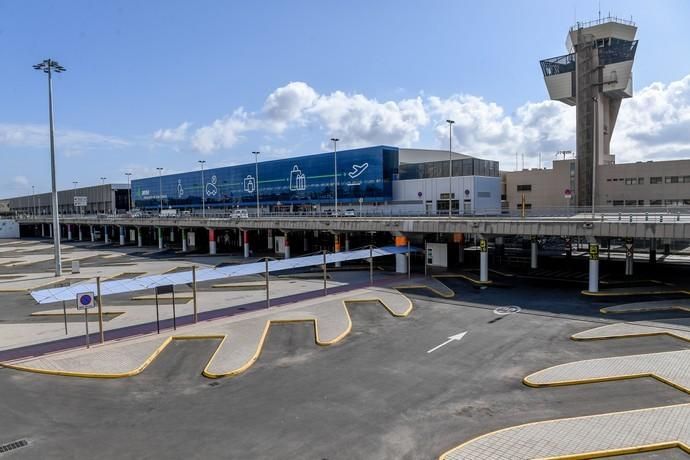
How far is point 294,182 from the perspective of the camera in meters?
89.0

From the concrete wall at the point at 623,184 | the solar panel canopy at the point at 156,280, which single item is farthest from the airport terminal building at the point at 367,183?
the solar panel canopy at the point at 156,280

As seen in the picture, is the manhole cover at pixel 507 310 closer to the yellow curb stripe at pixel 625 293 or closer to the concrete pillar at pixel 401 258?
the yellow curb stripe at pixel 625 293

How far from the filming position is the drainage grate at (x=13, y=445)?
39.4ft

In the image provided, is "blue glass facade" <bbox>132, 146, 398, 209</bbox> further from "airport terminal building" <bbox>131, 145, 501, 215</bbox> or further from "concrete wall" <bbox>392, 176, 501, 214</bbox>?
"concrete wall" <bbox>392, 176, 501, 214</bbox>

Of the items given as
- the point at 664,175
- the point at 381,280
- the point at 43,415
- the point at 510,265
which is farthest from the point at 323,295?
the point at 664,175

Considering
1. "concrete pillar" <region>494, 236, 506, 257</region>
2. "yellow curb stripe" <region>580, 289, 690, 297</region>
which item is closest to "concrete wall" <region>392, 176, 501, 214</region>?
"concrete pillar" <region>494, 236, 506, 257</region>

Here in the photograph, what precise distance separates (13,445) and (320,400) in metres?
8.38

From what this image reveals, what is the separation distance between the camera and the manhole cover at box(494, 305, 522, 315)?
2689cm

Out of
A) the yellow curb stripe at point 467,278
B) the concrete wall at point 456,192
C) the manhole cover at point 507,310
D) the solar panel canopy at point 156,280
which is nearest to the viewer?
the solar panel canopy at point 156,280

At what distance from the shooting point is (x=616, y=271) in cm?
4234

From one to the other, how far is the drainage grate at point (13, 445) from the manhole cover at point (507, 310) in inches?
885

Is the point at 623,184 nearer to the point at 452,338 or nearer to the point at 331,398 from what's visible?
the point at 452,338

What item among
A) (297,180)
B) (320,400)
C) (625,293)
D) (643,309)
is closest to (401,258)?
(625,293)

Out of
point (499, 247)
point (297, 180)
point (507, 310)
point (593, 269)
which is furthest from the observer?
point (297, 180)
